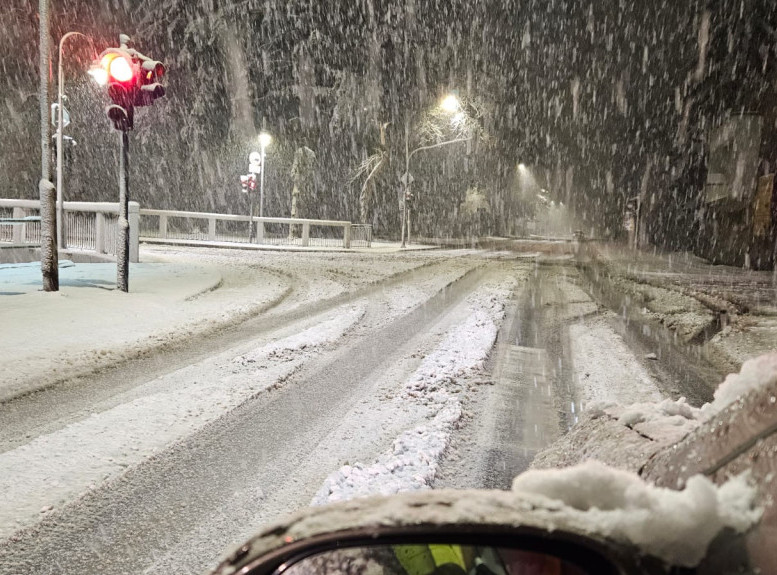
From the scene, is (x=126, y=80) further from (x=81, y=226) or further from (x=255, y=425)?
(x=81, y=226)

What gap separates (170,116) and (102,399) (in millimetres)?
34263

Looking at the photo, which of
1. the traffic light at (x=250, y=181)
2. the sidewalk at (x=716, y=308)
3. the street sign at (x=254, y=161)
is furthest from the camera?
the traffic light at (x=250, y=181)

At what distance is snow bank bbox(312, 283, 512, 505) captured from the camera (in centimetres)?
307

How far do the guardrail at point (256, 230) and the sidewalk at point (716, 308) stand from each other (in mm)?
17822

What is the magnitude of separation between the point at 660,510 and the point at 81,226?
1794 centimetres

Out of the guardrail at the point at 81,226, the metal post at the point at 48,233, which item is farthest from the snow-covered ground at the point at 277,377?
the guardrail at the point at 81,226

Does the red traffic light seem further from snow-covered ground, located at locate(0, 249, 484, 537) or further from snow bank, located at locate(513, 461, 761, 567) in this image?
snow bank, located at locate(513, 461, 761, 567)

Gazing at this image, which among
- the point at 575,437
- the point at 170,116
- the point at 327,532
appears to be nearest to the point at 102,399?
the point at 575,437

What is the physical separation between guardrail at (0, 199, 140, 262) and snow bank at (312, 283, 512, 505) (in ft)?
37.4

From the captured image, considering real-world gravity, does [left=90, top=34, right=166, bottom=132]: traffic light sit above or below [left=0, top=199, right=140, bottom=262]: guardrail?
above

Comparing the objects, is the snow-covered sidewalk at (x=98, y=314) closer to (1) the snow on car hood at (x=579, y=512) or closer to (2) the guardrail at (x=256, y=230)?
(1) the snow on car hood at (x=579, y=512)

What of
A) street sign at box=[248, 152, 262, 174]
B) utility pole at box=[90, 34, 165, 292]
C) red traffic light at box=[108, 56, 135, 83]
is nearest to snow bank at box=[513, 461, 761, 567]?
utility pole at box=[90, 34, 165, 292]

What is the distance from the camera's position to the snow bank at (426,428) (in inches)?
121

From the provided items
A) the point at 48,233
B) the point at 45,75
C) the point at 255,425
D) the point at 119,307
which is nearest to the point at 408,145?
the point at 45,75
